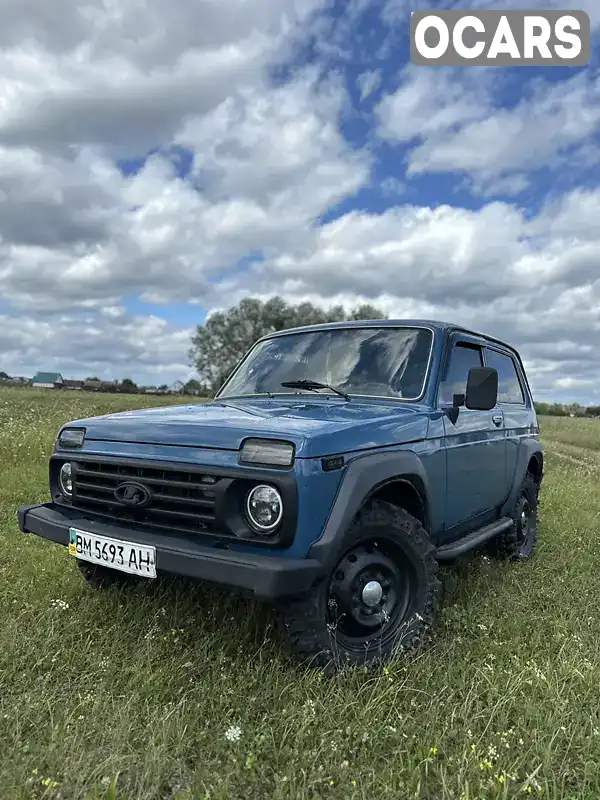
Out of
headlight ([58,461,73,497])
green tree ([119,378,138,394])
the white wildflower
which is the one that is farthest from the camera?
green tree ([119,378,138,394])

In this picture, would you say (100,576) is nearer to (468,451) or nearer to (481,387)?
(468,451)

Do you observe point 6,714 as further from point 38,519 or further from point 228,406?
point 228,406

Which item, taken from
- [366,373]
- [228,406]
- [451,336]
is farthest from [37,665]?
[451,336]

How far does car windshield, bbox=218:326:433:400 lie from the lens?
3891mm

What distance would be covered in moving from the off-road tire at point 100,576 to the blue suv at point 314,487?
0.01m

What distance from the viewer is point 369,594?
10.1 ft

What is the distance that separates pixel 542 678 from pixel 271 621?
1488 millimetres

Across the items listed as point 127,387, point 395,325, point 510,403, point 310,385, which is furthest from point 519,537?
point 127,387

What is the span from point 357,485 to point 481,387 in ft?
4.38

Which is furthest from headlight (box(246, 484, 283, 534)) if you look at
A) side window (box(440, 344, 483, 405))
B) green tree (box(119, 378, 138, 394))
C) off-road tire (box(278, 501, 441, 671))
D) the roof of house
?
the roof of house

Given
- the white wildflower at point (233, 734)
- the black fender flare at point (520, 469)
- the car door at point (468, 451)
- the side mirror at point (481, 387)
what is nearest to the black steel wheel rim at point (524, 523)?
the black fender flare at point (520, 469)

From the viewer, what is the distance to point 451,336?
4.23 metres

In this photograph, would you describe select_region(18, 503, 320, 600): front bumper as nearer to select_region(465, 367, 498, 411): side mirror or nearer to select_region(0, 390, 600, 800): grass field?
select_region(0, 390, 600, 800): grass field

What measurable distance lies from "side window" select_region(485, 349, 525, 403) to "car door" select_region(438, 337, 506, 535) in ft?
0.98
